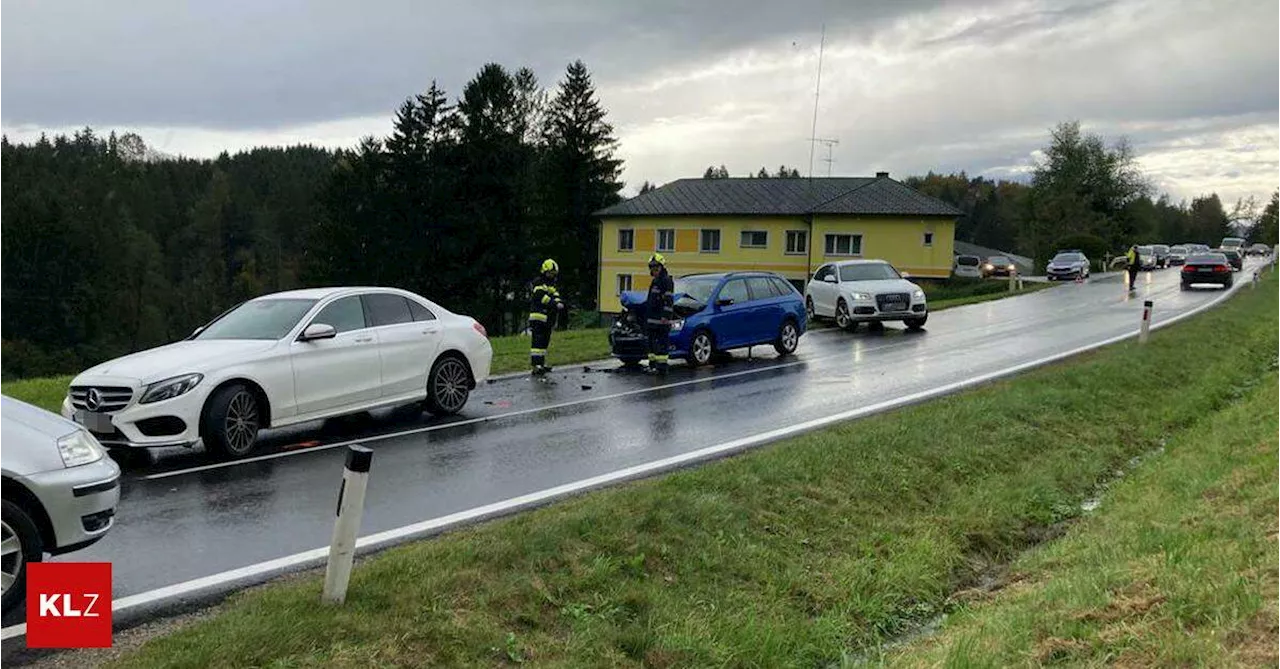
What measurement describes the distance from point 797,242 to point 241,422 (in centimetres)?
4889

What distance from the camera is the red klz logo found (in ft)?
14.8

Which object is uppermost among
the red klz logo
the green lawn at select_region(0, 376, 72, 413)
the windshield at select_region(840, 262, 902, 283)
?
the windshield at select_region(840, 262, 902, 283)

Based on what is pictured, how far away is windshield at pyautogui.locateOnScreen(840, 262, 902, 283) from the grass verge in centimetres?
1659

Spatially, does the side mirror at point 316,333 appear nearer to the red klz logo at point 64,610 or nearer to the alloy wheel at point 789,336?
the red klz logo at point 64,610

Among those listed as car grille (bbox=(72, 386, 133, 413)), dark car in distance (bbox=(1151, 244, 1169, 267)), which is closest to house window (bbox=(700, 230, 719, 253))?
dark car in distance (bbox=(1151, 244, 1169, 267))

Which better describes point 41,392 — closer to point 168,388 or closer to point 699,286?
point 168,388

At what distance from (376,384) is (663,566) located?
557cm

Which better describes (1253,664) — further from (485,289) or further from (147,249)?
(147,249)

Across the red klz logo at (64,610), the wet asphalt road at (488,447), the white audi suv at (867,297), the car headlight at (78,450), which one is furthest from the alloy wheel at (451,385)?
the white audi suv at (867,297)

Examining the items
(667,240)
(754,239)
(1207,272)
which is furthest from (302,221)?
(1207,272)

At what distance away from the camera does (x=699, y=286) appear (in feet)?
58.2

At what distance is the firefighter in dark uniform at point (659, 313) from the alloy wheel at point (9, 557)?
11477mm

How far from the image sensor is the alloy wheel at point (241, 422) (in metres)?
8.88

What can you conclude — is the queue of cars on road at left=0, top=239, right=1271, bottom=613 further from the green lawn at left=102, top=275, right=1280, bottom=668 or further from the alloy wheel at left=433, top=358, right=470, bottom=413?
the green lawn at left=102, top=275, right=1280, bottom=668
